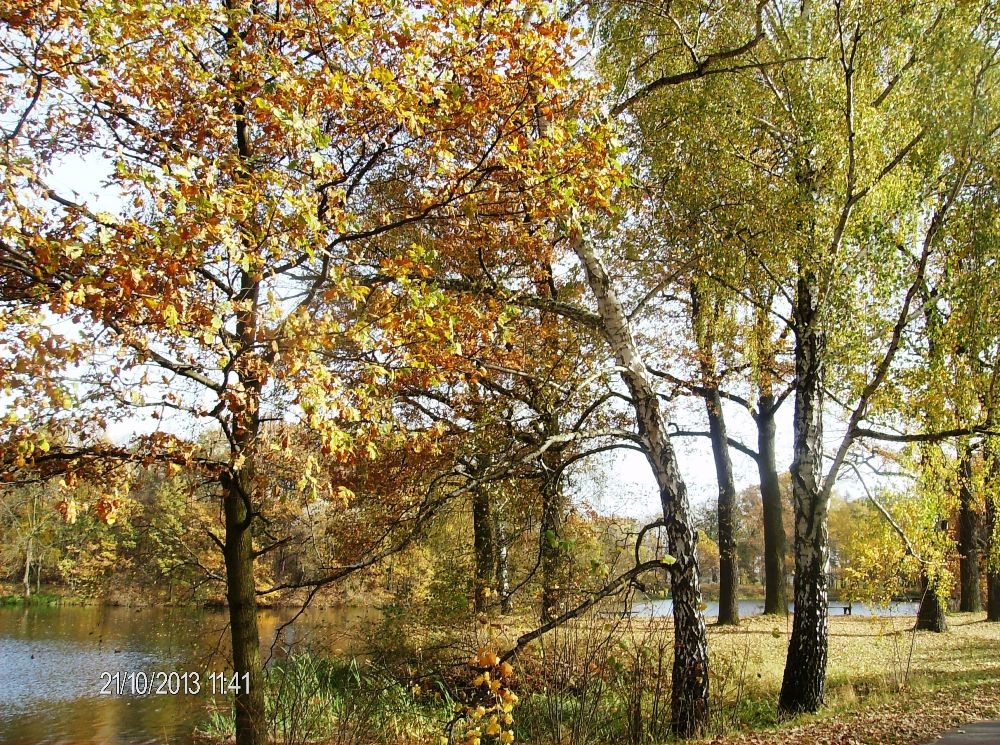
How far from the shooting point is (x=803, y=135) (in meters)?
7.97

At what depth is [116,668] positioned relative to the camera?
14.6 m

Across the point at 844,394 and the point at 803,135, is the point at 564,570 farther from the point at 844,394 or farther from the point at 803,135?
the point at 803,135

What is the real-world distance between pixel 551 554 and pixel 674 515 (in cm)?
155

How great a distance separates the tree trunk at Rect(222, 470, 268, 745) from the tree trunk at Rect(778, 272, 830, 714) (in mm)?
5920

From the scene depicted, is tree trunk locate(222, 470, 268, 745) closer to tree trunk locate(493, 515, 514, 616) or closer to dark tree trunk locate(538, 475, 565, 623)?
dark tree trunk locate(538, 475, 565, 623)

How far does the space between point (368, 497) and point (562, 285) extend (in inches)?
219

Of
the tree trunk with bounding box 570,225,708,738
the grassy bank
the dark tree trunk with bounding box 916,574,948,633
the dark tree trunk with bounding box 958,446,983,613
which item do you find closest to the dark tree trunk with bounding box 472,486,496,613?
the grassy bank

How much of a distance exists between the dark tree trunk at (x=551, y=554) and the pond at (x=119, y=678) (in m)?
2.74

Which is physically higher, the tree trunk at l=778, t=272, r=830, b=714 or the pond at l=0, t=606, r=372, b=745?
the tree trunk at l=778, t=272, r=830, b=714

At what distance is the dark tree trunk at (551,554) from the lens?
22.1 ft

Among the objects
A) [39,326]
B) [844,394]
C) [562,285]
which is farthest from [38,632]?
[844,394]

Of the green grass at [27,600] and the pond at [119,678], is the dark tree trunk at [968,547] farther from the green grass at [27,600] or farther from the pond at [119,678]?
the green grass at [27,600]

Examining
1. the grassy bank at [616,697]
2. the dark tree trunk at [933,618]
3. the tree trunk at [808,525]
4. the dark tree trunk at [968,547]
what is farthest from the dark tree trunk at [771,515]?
the tree trunk at [808,525]

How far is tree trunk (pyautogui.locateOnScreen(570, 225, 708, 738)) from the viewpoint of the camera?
6.73 m
